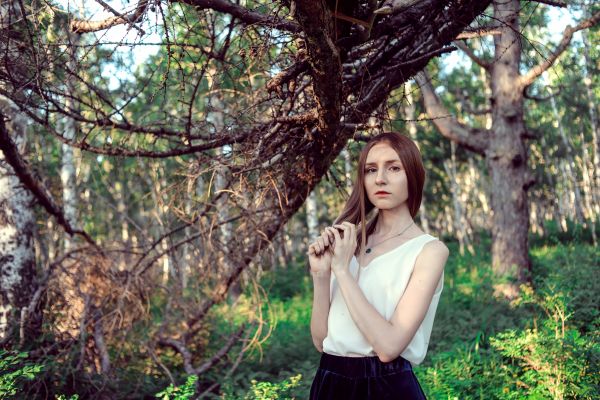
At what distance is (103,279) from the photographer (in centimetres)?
502

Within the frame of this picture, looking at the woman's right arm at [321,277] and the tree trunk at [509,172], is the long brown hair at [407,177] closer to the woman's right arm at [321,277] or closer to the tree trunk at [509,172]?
the woman's right arm at [321,277]

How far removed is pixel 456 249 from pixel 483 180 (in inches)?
383

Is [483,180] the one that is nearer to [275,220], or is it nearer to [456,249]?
[456,249]

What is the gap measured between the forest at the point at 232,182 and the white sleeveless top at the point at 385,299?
3.02 ft

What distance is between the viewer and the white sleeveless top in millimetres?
2012

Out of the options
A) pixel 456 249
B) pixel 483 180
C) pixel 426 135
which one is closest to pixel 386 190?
pixel 426 135

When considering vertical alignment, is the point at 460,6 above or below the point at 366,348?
above

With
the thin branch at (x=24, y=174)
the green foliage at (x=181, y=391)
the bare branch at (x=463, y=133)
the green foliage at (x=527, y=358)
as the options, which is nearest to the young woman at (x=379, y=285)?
the green foliage at (x=181, y=391)

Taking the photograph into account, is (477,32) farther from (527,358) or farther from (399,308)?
(527,358)

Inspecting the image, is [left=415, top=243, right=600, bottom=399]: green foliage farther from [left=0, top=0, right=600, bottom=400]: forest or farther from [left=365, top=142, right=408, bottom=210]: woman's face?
[left=365, top=142, right=408, bottom=210]: woman's face

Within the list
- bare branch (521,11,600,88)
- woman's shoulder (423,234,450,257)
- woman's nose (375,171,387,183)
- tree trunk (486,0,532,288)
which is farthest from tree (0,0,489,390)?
tree trunk (486,0,532,288)

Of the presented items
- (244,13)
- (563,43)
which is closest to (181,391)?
(244,13)

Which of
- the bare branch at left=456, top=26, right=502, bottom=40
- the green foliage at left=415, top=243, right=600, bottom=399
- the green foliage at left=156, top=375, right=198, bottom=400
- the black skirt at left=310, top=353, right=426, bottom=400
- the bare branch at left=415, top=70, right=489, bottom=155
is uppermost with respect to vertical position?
the bare branch at left=415, top=70, right=489, bottom=155

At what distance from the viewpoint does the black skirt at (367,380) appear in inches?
77.1
